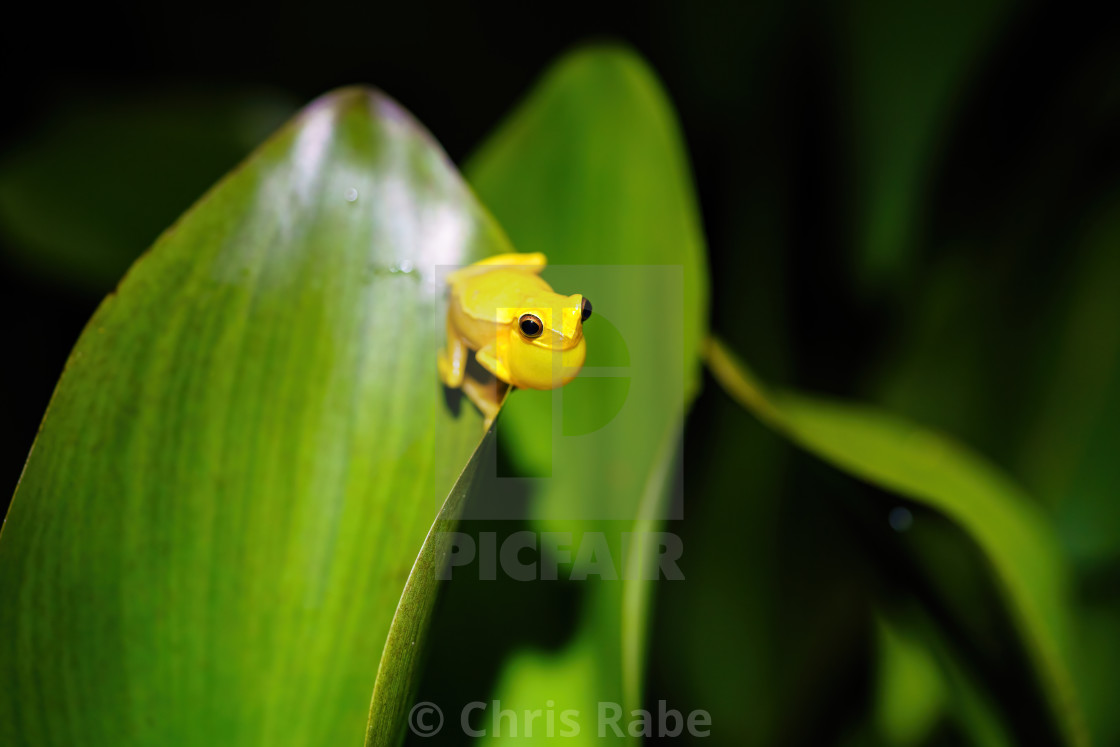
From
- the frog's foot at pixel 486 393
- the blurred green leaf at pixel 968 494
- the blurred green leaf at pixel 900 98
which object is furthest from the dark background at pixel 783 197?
the frog's foot at pixel 486 393

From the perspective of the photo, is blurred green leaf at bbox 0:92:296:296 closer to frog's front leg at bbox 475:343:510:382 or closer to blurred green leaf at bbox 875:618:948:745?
frog's front leg at bbox 475:343:510:382

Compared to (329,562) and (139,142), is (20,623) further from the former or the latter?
(139,142)

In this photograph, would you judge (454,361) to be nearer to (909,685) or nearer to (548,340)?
(548,340)

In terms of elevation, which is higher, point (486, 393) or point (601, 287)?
point (601, 287)

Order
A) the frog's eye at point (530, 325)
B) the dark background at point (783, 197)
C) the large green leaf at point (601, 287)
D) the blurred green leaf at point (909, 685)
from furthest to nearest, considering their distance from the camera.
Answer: the dark background at point (783, 197) → the blurred green leaf at point (909, 685) → the large green leaf at point (601, 287) → the frog's eye at point (530, 325)

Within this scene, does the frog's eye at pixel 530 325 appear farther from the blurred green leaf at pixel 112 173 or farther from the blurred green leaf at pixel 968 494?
the blurred green leaf at pixel 112 173

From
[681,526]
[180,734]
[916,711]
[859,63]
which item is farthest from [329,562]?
[859,63]

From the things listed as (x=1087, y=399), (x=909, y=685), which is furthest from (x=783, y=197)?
(x=909, y=685)

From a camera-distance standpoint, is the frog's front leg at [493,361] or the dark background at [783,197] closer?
the frog's front leg at [493,361]
